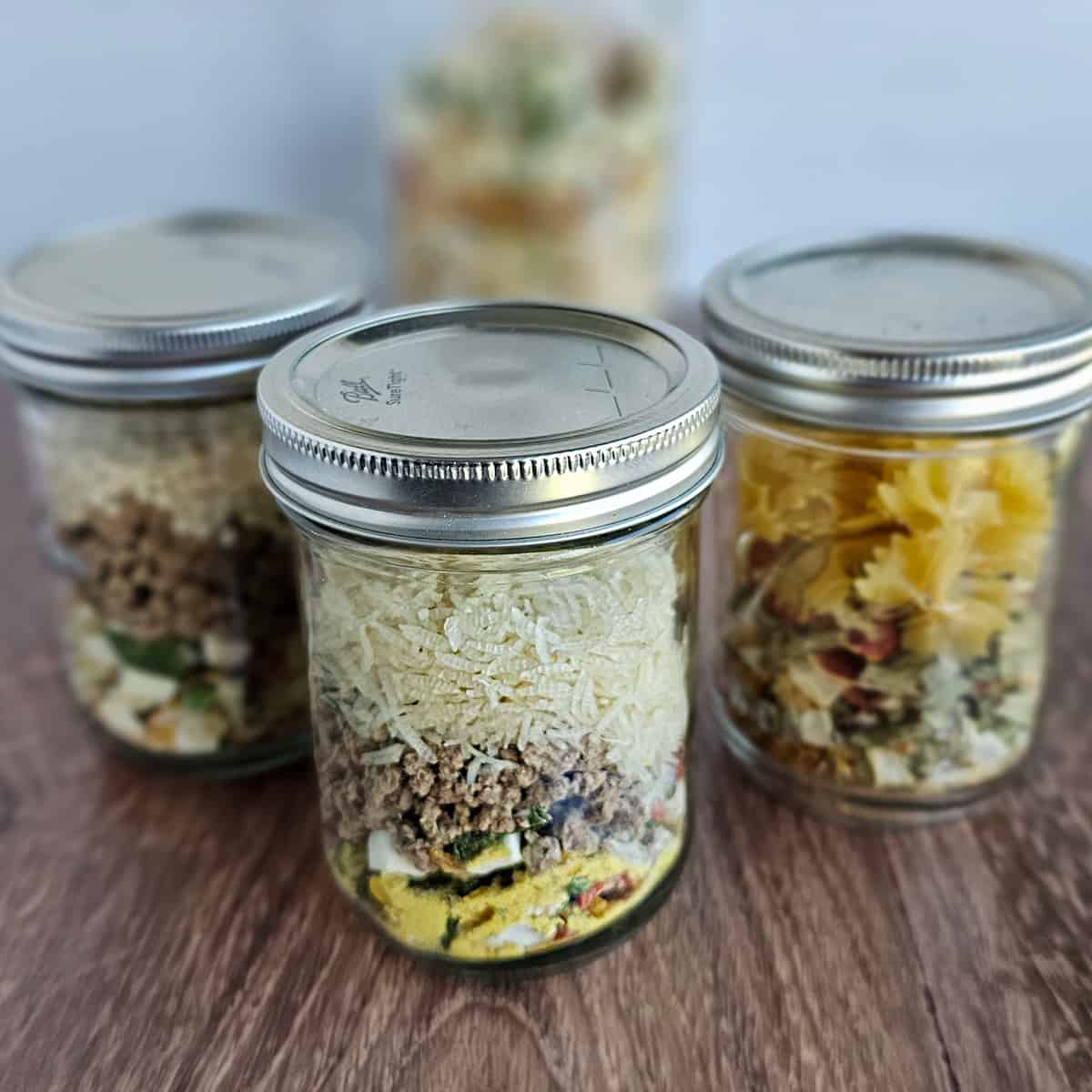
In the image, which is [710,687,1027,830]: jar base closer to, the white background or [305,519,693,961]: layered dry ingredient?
[305,519,693,961]: layered dry ingredient

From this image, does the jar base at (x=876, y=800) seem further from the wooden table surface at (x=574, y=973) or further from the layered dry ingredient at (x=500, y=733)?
the layered dry ingredient at (x=500, y=733)

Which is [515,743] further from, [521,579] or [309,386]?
[309,386]

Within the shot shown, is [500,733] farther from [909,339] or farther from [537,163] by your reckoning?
[537,163]

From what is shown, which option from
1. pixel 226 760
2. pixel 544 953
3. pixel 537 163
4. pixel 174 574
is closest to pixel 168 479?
pixel 174 574

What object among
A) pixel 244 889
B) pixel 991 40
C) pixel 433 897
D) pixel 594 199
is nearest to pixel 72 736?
pixel 244 889

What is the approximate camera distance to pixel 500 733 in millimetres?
470

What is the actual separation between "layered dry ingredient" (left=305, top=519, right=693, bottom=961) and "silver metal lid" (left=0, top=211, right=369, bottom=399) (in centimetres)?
13

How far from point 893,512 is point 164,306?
37 cm

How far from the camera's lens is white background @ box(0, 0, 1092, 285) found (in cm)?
140

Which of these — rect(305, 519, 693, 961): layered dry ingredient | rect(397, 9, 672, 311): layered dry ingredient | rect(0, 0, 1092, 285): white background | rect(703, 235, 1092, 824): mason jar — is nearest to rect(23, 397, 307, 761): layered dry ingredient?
rect(305, 519, 693, 961): layered dry ingredient

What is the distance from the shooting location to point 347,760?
513 millimetres

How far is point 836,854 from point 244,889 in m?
0.29

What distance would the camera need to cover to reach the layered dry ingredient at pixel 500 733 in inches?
18.1

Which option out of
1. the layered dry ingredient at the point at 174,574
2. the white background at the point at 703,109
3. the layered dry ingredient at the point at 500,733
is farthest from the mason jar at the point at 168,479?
the white background at the point at 703,109
